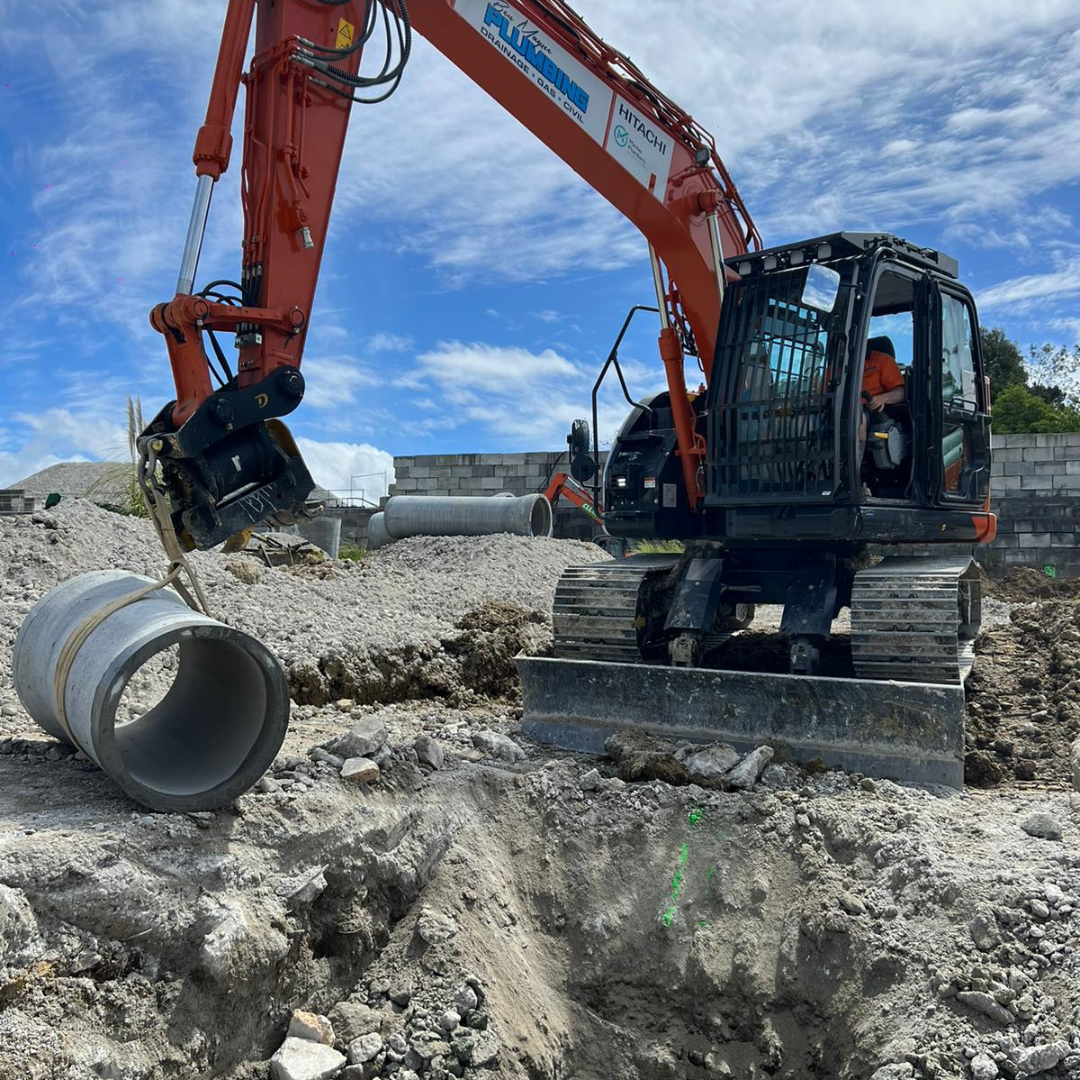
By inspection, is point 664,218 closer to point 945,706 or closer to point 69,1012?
point 945,706

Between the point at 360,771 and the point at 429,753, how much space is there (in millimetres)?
465

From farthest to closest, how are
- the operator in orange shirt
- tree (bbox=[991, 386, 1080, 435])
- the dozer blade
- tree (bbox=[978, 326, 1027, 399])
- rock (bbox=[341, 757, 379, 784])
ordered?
tree (bbox=[978, 326, 1027, 399]) < tree (bbox=[991, 386, 1080, 435]) < the operator in orange shirt < the dozer blade < rock (bbox=[341, 757, 379, 784])

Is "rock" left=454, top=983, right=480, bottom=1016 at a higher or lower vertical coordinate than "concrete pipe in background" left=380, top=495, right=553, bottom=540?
lower

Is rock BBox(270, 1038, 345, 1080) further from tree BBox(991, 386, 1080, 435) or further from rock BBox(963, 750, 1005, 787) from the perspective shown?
tree BBox(991, 386, 1080, 435)

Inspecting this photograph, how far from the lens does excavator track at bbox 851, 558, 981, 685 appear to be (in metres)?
4.97

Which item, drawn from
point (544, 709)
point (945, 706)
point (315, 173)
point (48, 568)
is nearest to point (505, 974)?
point (544, 709)

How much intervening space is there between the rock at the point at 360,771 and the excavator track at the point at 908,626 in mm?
2502

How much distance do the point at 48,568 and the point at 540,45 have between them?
511cm

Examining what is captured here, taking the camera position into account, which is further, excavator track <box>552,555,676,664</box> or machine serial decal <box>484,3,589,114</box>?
excavator track <box>552,555,676,664</box>

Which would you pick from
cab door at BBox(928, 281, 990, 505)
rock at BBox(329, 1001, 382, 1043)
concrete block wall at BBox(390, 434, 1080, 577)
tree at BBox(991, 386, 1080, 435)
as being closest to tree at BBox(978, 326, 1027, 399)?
tree at BBox(991, 386, 1080, 435)

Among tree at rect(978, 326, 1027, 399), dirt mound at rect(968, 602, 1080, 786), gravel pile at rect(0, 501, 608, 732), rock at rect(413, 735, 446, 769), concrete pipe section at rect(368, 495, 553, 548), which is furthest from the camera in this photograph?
tree at rect(978, 326, 1027, 399)

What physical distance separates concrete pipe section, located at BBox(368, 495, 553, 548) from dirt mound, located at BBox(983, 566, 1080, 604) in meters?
5.86

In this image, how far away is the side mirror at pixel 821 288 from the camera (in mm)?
5387

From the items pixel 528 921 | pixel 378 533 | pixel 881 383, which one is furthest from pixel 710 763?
pixel 378 533
